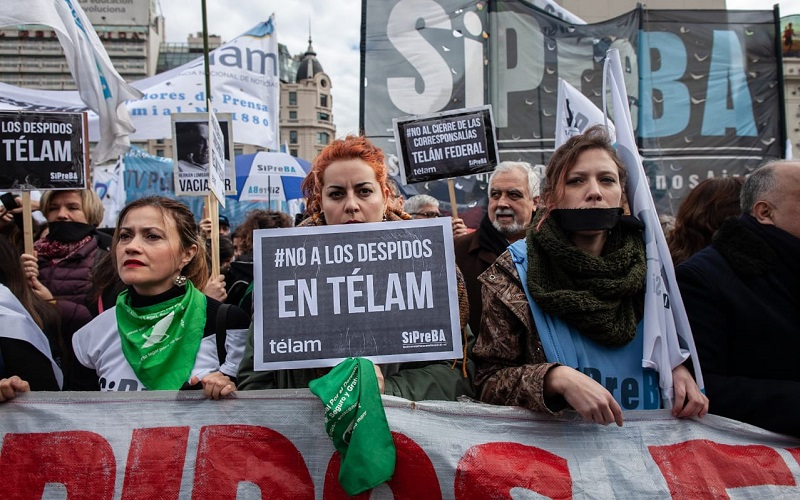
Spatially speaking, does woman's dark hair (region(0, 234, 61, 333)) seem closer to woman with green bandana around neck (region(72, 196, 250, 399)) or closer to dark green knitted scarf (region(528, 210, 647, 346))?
woman with green bandana around neck (region(72, 196, 250, 399))

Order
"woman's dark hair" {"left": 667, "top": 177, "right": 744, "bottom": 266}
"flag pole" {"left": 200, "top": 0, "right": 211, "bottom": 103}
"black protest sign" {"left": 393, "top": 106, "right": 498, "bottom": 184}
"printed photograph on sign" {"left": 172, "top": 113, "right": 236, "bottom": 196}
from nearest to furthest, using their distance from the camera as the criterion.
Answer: "woman's dark hair" {"left": 667, "top": 177, "right": 744, "bottom": 266} < "printed photograph on sign" {"left": 172, "top": 113, "right": 236, "bottom": 196} < "black protest sign" {"left": 393, "top": 106, "right": 498, "bottom": 184} < "flag pole" {"left": 200, "top": 0, "right": 211, "bottom": 103}

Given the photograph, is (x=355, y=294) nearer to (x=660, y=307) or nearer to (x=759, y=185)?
(x=660, y=307)

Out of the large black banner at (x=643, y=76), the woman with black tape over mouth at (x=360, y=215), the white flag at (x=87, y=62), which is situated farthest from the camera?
the large black banner at (x=643, y=76)

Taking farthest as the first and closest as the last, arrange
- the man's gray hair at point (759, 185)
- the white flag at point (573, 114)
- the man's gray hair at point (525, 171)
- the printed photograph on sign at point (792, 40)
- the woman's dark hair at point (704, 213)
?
1. the printed photograph on sign at point (792, 40)
2. the white flag at point (573, 114)
3. the man's gray hair at point (525, 171)
4. the woman's dark hair at point (704, 213)
5. the man's gray hair at point (759, 185)

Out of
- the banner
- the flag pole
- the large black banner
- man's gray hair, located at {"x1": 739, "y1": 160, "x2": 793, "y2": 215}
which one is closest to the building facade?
the banner

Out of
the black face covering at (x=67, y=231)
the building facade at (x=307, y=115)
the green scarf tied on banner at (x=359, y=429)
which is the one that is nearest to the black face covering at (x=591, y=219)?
Result: the green scarf tied on banner at (x=359, y=429)

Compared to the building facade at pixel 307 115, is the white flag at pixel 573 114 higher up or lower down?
lower down

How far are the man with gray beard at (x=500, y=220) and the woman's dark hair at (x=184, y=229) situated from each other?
155 cm

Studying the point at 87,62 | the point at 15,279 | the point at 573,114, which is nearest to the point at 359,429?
the point at 15,279

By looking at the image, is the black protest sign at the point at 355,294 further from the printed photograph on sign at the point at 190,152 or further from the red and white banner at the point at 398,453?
the printed photograph on sign at the point at 190,152

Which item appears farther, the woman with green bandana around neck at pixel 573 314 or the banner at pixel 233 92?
the banner at pixel 233 92

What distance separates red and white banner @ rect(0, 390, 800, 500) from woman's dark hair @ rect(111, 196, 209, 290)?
2.70ft

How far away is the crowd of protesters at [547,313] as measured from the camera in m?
2.05

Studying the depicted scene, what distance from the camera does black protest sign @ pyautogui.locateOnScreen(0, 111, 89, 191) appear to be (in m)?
4.02
